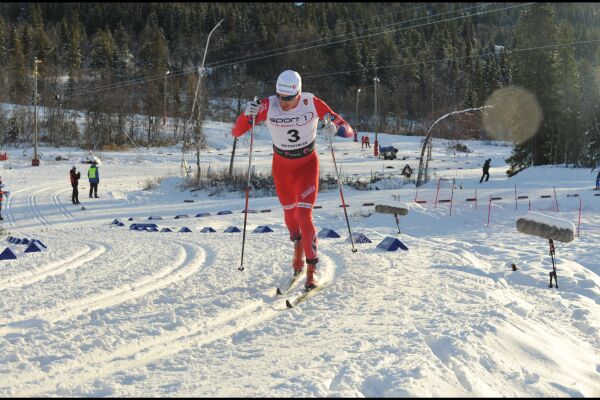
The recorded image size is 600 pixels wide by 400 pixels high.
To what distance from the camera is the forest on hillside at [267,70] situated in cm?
4116

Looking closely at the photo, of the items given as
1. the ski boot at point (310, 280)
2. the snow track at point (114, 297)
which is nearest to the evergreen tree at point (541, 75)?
Answer: the snow track at point (114, 297)

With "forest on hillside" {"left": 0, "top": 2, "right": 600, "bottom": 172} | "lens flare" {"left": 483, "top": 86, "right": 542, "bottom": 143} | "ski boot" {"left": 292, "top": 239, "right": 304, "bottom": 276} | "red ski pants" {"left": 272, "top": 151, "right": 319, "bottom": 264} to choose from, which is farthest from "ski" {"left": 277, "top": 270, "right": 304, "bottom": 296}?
"lens flare" {"left": 483, "top": 86, "right": 542, "bottom": 143}

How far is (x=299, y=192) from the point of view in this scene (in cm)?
594

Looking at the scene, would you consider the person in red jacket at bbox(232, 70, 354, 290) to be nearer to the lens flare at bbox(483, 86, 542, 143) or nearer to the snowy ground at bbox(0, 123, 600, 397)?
the snowy ground at bbox(0, 123, 600, 397)

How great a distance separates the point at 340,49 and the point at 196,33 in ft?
117

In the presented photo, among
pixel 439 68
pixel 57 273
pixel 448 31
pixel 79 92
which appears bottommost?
pixel 57 273

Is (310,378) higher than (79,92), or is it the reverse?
(79,92)

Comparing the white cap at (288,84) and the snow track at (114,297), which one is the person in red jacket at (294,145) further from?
the snow track at (114,297)

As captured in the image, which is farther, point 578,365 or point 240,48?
point 240,48


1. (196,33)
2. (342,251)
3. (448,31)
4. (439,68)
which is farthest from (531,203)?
(448,31)

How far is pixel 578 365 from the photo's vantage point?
3828 millimetres

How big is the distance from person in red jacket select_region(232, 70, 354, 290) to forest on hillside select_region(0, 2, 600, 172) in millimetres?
22740

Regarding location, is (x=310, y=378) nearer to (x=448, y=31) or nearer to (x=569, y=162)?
(x=569, y=162)

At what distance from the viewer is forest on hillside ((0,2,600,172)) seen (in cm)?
4116
